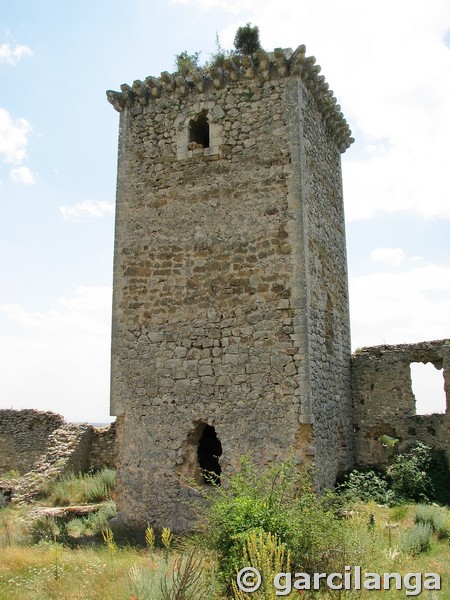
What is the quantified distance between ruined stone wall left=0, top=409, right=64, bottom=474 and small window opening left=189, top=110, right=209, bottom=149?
35.8ft

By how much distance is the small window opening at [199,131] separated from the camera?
1021cm

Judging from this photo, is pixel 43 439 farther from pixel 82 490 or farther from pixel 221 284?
pixel 221 284

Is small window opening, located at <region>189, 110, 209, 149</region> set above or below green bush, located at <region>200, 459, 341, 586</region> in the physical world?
above

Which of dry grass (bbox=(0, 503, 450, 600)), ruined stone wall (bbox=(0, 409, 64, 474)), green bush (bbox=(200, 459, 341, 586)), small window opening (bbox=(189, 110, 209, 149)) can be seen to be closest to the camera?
dry grass (bbox=(0, 503, 450, 600))

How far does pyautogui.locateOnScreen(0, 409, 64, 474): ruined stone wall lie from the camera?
58.7ft

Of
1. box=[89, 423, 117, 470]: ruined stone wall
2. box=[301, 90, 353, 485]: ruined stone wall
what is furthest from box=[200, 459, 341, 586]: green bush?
box=[89, 423, 117, 470]: ruined stone wall

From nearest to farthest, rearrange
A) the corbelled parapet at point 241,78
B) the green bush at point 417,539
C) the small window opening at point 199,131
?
the green bush at point 417,539 < the corbelled parapet at point 241,78 < the small window opening at point 199,131

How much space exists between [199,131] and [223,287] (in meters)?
3.12

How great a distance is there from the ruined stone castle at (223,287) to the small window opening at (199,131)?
0.03 metres

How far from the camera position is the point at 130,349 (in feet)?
32.1

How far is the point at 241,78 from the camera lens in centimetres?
991

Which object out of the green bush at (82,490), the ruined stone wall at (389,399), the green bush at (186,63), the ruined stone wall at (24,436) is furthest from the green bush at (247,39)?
the ruined stone wall at (24,436)

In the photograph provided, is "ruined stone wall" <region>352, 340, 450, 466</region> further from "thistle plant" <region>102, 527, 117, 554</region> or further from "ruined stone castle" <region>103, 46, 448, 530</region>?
"thistle plant" <region>102, 527, 117, 554</region>

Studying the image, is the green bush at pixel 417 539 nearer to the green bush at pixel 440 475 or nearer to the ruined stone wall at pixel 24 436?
the green bush at pixel 440 475
